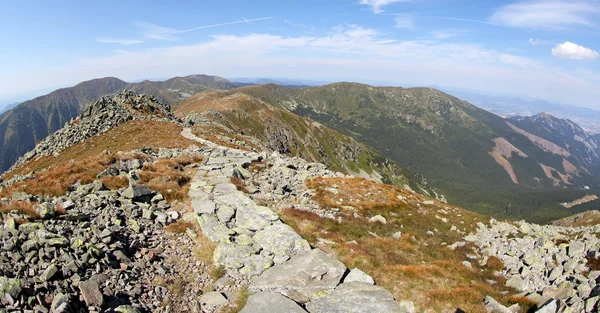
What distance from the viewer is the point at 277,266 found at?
15891mm

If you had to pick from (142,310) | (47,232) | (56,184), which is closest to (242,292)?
(142,310)

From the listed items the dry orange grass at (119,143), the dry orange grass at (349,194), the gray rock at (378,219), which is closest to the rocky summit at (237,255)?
the gray rock at (378,219)

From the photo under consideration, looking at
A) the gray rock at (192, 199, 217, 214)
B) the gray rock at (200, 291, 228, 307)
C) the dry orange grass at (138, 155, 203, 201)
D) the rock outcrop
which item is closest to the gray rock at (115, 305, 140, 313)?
the gray rock at (200, 291, 228, 307)

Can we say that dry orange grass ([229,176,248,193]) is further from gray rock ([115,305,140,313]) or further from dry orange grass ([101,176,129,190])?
gray rock ([115,305,140,313])

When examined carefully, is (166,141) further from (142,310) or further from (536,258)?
(536,258)

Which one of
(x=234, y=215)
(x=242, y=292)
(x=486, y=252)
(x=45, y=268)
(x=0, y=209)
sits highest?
(x=0, y=209)

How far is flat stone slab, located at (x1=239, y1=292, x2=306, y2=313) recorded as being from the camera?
480 inches

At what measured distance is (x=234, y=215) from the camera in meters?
21.2

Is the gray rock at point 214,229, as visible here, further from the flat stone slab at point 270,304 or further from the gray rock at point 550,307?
the gray rock at point 550,307

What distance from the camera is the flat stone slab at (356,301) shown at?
508 inches

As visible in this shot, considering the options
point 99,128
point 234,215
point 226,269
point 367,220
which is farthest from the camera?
point 99,128

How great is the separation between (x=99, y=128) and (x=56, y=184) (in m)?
47.5

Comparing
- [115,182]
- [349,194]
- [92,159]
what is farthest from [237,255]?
[92,159]

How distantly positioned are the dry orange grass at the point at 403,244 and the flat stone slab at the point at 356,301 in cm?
141
